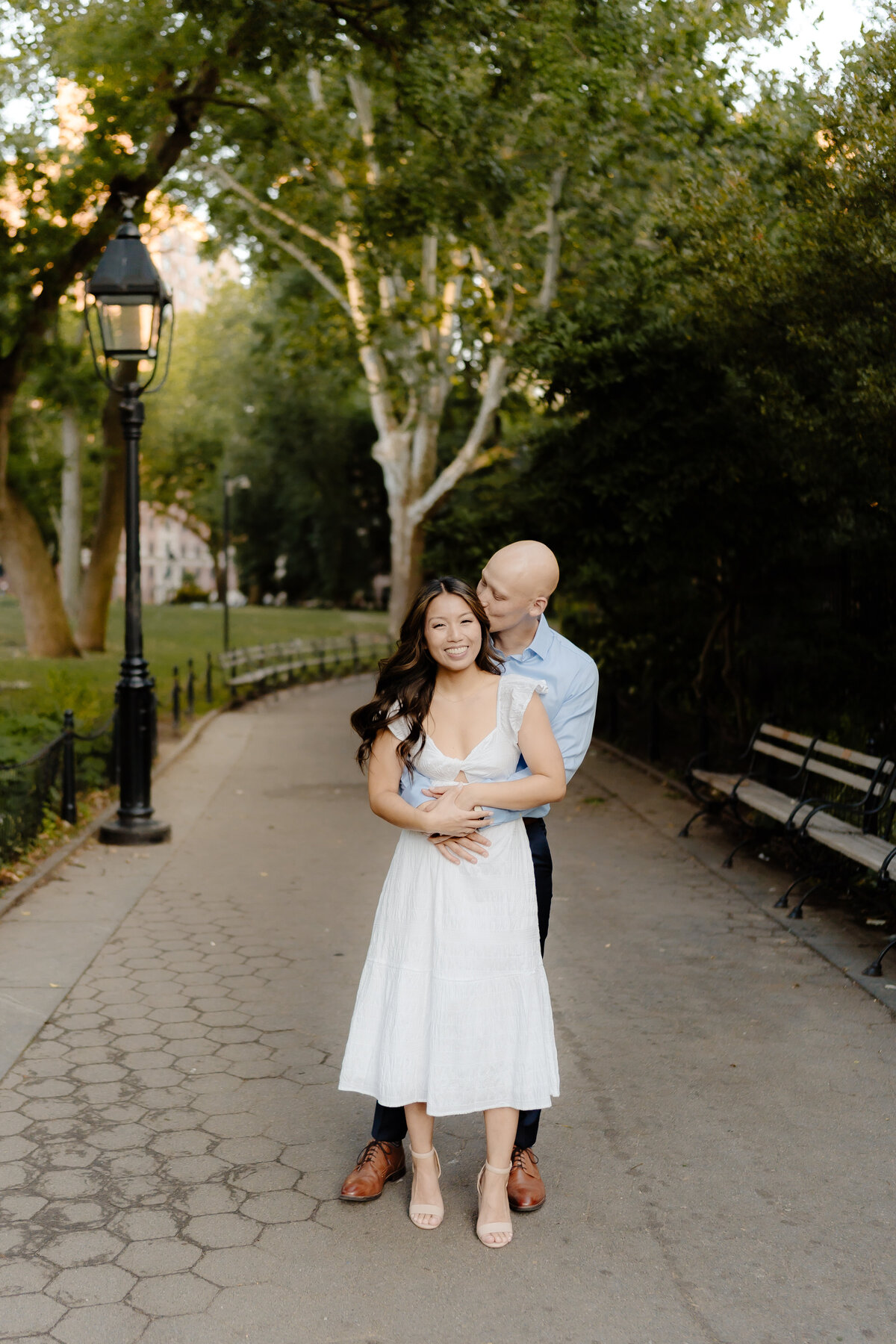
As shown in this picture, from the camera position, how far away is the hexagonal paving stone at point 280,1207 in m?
3.68

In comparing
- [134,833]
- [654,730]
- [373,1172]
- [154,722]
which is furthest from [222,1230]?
[654,730]

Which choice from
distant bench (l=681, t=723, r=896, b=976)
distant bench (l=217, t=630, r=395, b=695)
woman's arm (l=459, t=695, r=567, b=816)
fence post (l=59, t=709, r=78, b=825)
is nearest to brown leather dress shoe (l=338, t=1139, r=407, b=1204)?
woman's arm (l=459, t=695, r=567, b=816)

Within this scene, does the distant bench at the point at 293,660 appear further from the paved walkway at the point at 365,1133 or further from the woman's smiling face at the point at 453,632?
the woman's smiling face at the point at 453,632

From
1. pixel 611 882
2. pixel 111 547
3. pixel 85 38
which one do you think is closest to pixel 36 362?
pixel 85 38

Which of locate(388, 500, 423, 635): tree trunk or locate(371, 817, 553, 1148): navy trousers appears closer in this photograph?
locate(371, 817, 553, 1148): navy trousers

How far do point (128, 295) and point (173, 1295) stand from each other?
7.51 m

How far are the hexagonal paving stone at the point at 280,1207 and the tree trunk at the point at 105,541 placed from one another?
1787 centimetres

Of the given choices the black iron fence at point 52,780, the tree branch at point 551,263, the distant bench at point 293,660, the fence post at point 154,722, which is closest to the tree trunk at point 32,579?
the distant bench at point 293,660

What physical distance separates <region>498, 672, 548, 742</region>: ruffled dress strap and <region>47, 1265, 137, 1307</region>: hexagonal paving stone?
175 centimetres

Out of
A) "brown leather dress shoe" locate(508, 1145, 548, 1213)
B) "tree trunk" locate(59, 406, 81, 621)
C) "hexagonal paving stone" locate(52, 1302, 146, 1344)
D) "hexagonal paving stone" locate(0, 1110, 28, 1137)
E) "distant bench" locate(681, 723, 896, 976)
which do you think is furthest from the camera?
"tree trunk" locate(59, 406, 81, 621)

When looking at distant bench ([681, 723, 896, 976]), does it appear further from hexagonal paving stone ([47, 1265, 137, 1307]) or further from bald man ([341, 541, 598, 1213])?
hexagonal paving stone ([47, 1265, 137, 1307])

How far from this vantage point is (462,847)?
3.49 metres

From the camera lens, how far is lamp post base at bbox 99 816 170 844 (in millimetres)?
9148

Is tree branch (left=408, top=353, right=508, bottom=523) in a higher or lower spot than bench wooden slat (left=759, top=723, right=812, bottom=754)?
higher
